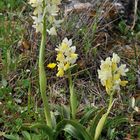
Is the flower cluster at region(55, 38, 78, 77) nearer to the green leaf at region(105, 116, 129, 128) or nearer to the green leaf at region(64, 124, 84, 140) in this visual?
the green leaf at region(64, 124, 84, 140)

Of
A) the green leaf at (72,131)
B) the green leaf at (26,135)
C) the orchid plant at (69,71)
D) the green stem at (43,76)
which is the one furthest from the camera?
the green leaf at (26,135)

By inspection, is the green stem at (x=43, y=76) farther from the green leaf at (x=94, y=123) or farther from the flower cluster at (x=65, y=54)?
the green leaf at (x=94, y=123)

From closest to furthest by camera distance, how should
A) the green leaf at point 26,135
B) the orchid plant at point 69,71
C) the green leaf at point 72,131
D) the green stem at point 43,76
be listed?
the orchid plant at point 69,71 < the green stem at point 43,76 < the green leaf at point 72,131 < the green leaf at point 26,135

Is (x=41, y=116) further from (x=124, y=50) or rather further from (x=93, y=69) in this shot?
(x=124, y=50)

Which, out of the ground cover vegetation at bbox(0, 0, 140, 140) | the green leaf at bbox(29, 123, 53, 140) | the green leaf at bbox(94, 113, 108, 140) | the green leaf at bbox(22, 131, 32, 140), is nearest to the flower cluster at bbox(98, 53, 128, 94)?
the ground cover vegetation at bbox(0, 0, 140, 140)

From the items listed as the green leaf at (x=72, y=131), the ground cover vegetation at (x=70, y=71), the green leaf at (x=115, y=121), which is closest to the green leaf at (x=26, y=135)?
the ground cover vegetation at (x=70, y=71)

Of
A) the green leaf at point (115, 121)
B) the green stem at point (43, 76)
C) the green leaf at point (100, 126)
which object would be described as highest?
the green stem at point (43, 76)

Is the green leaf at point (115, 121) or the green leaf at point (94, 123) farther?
the green leaf at point (115, 121)

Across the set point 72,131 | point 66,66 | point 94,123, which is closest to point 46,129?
point 72,131

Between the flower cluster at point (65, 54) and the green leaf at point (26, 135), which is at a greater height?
the flower cluster at point (65, 54)
